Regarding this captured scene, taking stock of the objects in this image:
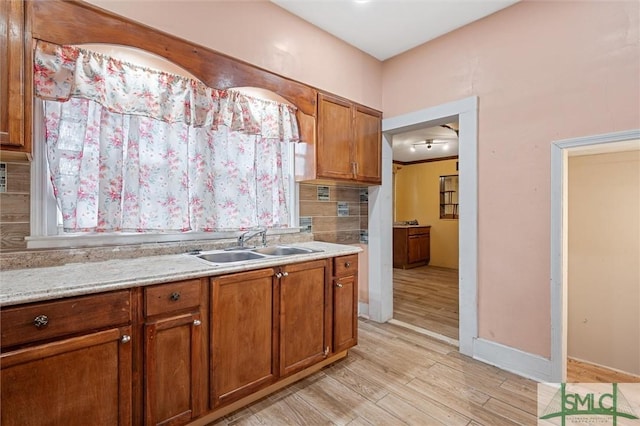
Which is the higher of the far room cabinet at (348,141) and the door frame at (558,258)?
the far room cabinet at (348,141)

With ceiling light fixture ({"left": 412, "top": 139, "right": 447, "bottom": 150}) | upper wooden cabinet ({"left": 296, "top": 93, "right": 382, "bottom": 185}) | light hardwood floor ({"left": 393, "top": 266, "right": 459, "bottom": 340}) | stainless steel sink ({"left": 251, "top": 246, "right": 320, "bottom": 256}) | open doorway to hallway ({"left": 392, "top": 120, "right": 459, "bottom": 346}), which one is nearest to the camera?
stainless steel sink ({"left": 251, "top": 246, "right": 320, "bottom": 256})

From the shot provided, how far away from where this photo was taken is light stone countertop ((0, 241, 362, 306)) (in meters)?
1.19

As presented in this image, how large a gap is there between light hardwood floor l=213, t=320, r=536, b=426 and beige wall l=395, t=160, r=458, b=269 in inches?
174

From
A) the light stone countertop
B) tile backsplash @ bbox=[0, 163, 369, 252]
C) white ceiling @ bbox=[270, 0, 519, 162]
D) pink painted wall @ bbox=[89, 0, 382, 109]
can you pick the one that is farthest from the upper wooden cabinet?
the light stone countertop

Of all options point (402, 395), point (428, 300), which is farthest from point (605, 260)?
point (402, 395)

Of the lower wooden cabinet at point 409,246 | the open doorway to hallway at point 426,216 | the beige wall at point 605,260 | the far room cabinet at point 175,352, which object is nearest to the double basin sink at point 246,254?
the far room cabinet at point 175,352

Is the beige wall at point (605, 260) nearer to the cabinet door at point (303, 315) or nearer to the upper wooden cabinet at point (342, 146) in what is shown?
the upper wooden cabinet at point (342, 146)

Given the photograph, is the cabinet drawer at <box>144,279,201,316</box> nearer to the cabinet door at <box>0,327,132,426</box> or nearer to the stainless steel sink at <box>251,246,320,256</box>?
the cabinet door at <box>0,327,132,426</box>

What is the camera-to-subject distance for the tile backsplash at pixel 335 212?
2975 millimetres

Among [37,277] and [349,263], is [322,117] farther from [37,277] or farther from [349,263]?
[37,277]

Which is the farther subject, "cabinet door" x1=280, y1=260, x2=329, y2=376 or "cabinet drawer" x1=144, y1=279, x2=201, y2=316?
"cabinet door" x1=280, y1=260, x2=329, y2=376

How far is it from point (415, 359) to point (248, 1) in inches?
124

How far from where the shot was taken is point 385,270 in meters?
3.29

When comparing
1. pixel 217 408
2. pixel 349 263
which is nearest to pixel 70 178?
pixel 217 408
